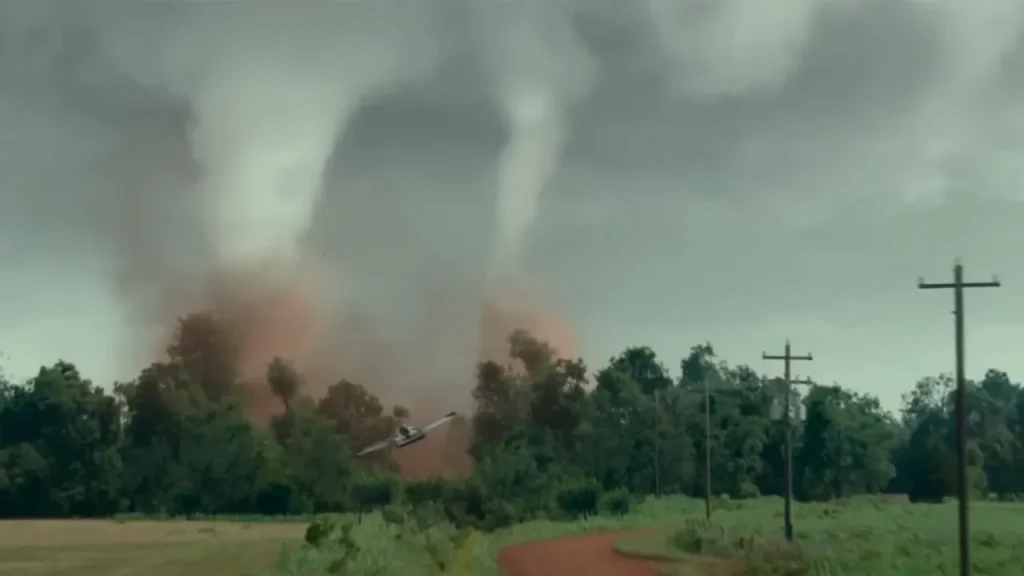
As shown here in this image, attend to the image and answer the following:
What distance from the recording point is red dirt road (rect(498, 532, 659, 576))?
34.6m

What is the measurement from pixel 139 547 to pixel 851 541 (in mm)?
23778

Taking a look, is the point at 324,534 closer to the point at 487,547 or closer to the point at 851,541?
the point at 487,547

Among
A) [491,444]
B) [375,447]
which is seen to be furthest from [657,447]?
[375,447]

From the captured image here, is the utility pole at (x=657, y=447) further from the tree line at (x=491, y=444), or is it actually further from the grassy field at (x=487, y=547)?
the grassy field at (x=487, y=547)

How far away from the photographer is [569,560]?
127 ft

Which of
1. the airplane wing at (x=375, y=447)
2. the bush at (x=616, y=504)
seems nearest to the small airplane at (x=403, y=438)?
the airplane wing at (x=375, y=447)

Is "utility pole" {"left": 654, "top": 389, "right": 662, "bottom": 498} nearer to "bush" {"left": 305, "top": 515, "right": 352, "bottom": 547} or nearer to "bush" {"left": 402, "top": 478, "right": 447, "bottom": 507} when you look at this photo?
"bush" {"left": 402, "top": 478, "right": 447, "bottom": 507}

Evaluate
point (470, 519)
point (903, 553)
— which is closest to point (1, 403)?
point (470, 519)

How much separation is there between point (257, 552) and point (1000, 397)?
37793 mm

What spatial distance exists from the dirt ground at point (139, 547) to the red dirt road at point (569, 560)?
23.9 ft

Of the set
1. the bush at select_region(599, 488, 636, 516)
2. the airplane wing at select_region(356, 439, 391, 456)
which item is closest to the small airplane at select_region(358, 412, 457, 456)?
the airplane wing at select_region(356, 439, 391, 456)

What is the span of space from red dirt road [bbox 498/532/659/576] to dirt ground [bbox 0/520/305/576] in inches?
287

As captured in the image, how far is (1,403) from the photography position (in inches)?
1897

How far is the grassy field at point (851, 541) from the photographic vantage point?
31.2 m
